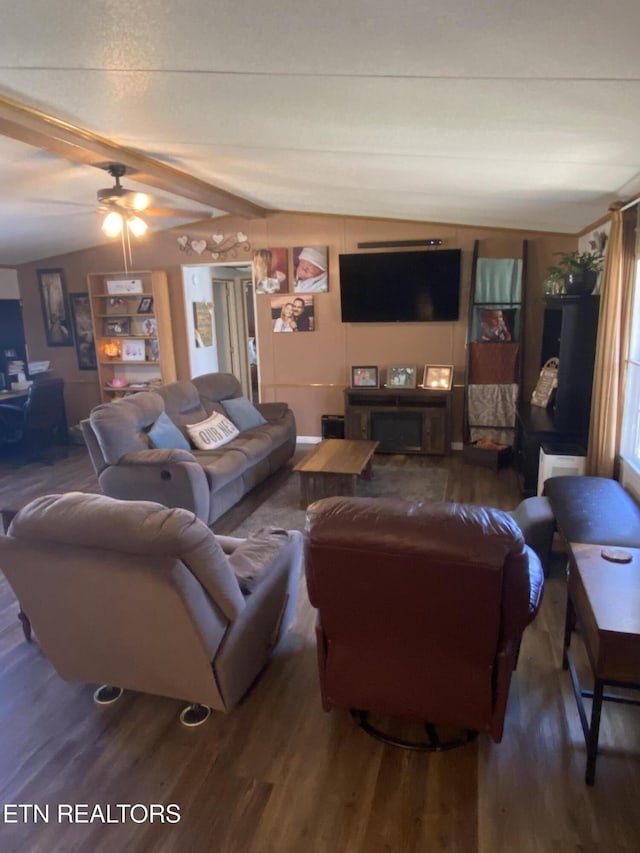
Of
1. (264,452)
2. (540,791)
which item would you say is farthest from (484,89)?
(264,452)

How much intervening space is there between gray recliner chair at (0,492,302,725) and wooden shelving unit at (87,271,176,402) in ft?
15.5

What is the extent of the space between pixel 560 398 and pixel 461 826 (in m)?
3.27

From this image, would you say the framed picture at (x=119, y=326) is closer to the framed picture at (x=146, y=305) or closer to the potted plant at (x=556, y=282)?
the framed picture at (x=146, y=305)

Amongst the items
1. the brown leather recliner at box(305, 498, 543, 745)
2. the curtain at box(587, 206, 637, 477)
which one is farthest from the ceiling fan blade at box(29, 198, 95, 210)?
the curtain at box(587, 206, 637, 477)

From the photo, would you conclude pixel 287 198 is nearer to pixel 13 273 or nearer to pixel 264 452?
pixel 264 452

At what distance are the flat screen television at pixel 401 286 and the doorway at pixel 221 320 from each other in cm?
142

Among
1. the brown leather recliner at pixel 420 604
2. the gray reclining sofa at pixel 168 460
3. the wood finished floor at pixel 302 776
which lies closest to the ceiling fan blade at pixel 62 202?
the gray reclining sofa at pixel 168 460

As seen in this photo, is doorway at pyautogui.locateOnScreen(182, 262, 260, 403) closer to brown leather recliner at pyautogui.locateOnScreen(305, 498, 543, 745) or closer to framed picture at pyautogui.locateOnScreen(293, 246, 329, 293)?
framed picture at pyautogui.locateOnScreen(293, 246, 329, 293)

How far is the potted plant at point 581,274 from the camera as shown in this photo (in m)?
4.19

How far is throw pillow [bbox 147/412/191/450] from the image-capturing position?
4.18 meters

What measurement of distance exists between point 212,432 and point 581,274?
10.7 feet

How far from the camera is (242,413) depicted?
5258mm

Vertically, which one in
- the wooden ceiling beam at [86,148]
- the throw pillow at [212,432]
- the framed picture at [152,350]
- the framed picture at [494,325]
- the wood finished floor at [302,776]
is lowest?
the wood finished floor at [302,776]

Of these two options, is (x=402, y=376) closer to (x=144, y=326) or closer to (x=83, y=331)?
(x=144, y=326)
